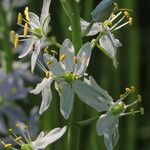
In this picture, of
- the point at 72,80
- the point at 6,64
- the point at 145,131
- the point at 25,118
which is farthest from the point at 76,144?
the point at 145,131

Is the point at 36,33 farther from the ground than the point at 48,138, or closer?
farther from the ground

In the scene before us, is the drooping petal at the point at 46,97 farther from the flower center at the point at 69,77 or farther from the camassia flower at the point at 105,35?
the camassia flower at the point at 105,35

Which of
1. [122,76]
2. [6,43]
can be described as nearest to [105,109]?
[6,43]

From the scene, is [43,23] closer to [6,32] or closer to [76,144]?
[76,144]

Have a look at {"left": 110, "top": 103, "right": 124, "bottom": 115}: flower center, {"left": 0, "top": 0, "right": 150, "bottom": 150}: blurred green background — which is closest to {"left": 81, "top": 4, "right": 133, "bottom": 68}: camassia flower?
{"left": 110, "top": 103, "right": 124, "bottom": 115}: flower center

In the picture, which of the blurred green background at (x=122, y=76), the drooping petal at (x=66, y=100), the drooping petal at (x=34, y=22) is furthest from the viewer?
the blurred green background at (x=122, y=76)

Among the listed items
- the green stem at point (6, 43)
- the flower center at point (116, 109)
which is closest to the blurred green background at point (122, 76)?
the green stem at point (6, 43)

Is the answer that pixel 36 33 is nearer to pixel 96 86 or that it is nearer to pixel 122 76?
pixel 96 86
